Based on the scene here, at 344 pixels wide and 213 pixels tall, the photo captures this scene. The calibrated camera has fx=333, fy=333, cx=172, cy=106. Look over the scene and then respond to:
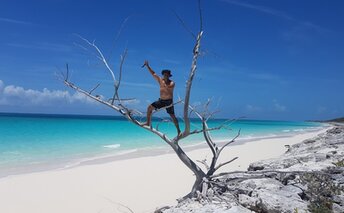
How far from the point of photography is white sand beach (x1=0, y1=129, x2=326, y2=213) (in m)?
7.15

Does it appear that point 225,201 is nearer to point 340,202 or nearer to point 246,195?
point 246,195

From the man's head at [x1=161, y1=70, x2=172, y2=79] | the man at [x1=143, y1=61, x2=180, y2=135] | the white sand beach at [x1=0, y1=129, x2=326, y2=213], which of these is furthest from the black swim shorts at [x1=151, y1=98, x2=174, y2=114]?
the white sand beach at [x1=0, y1=129, x2=326, y2=213]

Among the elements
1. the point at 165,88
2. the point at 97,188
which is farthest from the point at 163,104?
the point at 97,188

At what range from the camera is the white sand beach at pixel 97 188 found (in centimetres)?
715

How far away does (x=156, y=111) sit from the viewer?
220 inches

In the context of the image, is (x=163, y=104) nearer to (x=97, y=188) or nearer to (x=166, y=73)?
(x=166, y=73)

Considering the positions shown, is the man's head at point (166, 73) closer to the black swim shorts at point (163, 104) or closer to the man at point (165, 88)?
the man at point (165, 88)

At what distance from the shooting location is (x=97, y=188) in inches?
346

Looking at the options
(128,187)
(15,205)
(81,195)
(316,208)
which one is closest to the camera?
(316,208)

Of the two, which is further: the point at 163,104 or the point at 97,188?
the point at 97,188

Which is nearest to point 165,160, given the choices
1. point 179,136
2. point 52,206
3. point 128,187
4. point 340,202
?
point 128,187

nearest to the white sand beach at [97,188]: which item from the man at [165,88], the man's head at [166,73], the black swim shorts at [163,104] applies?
the black swim shorts at [163,104]

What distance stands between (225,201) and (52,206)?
4066 mm

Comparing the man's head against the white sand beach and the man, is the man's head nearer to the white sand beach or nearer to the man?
the man
